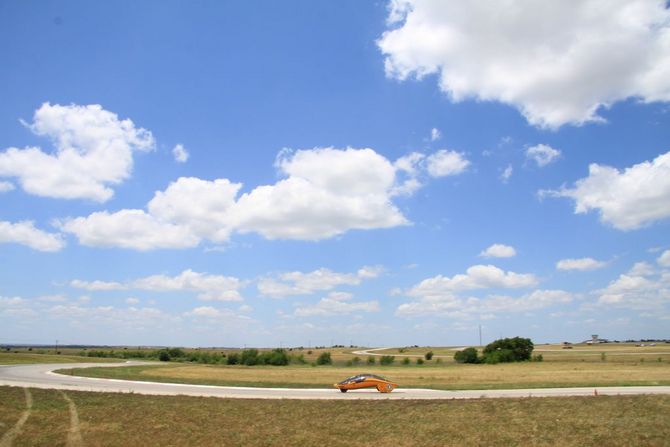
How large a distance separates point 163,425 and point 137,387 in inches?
816

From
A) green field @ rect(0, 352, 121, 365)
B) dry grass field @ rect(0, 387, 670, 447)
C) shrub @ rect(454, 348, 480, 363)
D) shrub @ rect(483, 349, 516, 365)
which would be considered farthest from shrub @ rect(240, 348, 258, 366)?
dry grass field @ rect(0, 387, 670, 447)

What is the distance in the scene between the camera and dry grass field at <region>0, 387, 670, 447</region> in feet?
72.6

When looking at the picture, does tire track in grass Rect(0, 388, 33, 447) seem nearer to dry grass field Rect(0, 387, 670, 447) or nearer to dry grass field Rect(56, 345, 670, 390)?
dry grass field Rect(0, 387, 670, 447)

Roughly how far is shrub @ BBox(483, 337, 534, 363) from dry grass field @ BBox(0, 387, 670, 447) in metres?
65.6

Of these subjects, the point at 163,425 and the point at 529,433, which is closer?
the point at 529,433

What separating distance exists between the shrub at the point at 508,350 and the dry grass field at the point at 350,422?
65.6 metres

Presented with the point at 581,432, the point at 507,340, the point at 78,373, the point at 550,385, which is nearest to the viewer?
the point at 581,432

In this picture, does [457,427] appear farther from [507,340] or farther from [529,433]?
[507,340]

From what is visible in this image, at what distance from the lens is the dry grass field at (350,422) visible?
22.1 meters

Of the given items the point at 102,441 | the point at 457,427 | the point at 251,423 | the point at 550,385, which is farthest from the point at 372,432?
the point at 550,385

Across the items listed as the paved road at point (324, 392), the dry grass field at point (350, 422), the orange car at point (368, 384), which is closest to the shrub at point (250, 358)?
the paved road at point (324, 392)

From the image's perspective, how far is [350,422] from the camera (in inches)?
1010

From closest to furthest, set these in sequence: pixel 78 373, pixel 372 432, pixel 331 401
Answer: pixel 372 432
pixel 331 401
pixel 78 373

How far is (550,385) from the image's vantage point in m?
42.9
